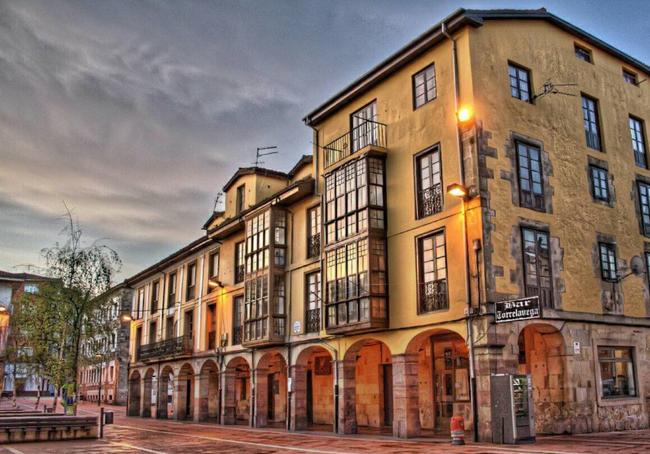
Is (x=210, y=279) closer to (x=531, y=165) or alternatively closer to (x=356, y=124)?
(x=356, y=124)

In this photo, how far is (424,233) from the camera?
66.5 feet

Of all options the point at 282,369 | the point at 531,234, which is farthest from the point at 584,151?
the point at 282,369

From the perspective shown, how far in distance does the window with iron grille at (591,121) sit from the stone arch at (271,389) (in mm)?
14700

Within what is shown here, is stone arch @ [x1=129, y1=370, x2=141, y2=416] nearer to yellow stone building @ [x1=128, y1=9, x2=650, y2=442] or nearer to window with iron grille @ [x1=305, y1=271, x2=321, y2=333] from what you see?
yellow stone building @ [x1=128, y1=9, x2=650, y2=442]

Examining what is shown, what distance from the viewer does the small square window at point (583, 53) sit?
74.8ft

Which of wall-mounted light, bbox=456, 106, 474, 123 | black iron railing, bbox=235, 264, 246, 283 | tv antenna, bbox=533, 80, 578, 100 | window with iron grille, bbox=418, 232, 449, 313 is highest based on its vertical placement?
tv antenna, bbox=533, 80, 578, 100

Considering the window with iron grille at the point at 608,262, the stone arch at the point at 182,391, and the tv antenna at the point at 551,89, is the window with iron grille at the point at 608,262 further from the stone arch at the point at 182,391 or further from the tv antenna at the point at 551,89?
the stone arch at the point at 182,391

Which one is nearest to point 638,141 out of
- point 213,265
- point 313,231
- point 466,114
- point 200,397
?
point 466,114

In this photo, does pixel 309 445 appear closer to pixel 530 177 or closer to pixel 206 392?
pixel 530 177

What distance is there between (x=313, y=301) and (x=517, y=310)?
10807mm

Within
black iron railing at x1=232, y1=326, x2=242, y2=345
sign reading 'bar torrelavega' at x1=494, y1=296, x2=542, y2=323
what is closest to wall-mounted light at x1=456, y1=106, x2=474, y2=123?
sign reading 'bar torrelavega' at x1=494, y1=296, x2=542, y2=323

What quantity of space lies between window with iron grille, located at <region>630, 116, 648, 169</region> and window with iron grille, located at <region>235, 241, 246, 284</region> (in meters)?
17.2

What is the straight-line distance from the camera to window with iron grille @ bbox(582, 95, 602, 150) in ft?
72.8

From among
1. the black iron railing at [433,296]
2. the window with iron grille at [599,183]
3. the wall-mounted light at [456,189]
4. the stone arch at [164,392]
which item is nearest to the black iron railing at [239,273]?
the stone arch at [164,392]
